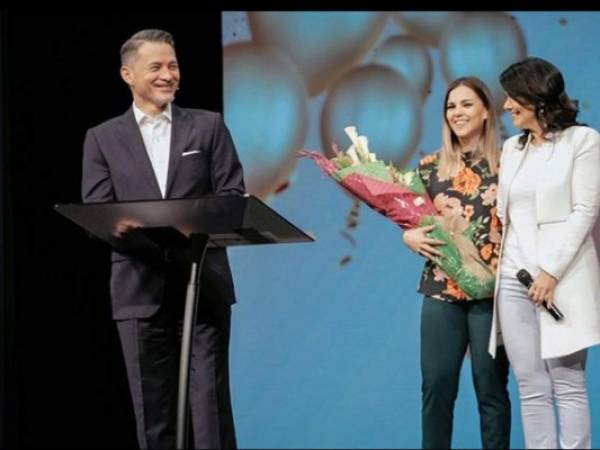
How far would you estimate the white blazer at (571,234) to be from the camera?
360cm

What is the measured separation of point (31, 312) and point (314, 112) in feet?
5.35

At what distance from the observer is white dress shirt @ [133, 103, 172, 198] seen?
3770mm

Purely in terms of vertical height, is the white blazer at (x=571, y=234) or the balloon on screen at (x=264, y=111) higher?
the balloon on screen at (x=264, y=111)

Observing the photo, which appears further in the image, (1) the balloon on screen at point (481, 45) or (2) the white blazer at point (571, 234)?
(1) the balloon on screen at point (481, 45)

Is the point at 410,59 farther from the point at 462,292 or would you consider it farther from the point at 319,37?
the point at 462,292

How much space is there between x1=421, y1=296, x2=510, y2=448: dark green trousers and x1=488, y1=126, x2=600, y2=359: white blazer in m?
0.32

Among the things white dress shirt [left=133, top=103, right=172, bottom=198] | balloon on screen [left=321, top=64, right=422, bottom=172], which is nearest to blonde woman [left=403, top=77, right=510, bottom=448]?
white dress shirt [left=133, top=103, right=172, bottom=198]

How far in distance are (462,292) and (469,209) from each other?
0.29 meters

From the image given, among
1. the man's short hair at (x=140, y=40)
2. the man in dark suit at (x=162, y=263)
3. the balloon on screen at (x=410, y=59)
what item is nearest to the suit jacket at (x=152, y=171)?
the man in dark suit at (x=162, y=263)

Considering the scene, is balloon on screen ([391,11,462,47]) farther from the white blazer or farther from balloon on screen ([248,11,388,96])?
the white blazer

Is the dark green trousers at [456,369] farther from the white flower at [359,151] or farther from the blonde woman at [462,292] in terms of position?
the white flower at [359,151]

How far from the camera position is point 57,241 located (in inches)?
216

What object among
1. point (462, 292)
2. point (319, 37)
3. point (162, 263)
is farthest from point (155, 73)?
point (319, 37)

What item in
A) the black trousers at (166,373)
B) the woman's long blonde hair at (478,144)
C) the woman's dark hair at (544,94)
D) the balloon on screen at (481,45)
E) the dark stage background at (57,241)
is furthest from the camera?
the dark stage background at (57,241)
